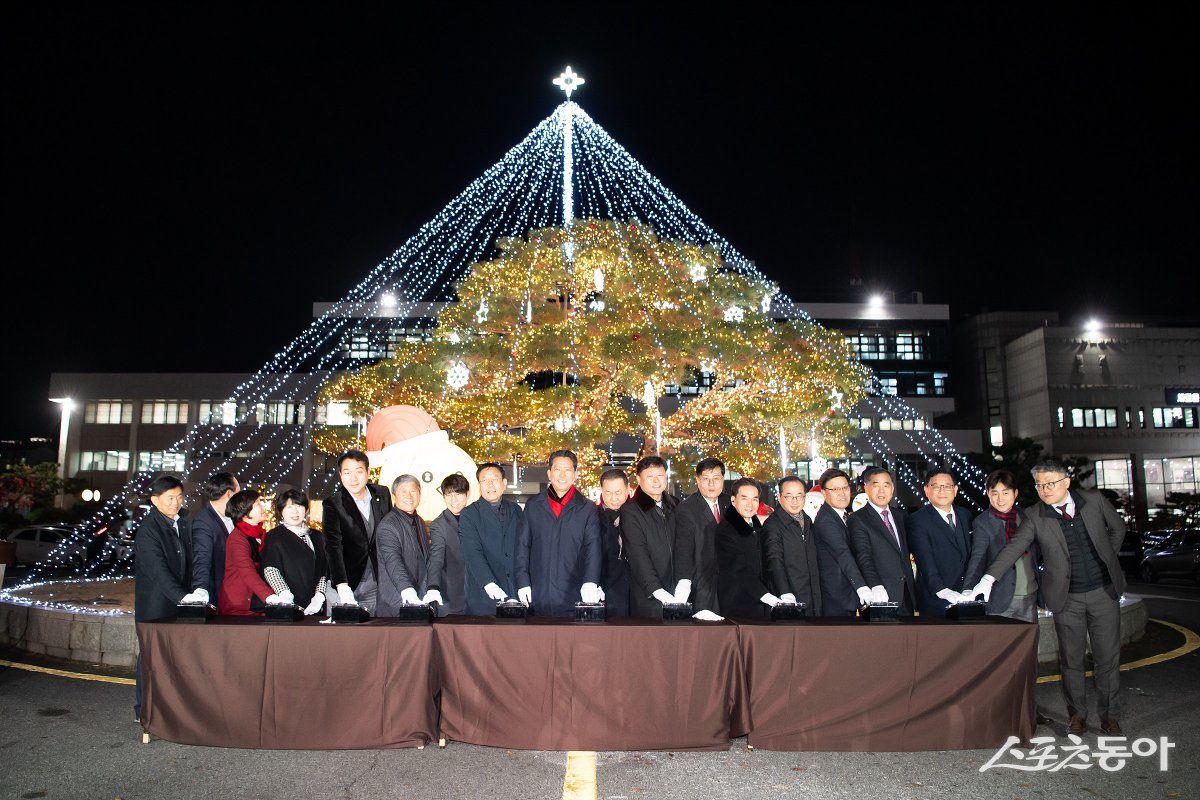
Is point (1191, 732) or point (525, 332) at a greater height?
point (525, 332)

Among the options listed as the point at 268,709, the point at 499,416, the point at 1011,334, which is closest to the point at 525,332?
the point at 499,416

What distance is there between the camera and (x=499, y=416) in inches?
616

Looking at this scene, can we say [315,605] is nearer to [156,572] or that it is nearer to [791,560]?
[156,572]

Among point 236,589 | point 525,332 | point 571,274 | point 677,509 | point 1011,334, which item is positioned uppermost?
point 1011,334

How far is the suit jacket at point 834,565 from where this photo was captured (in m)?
6.08

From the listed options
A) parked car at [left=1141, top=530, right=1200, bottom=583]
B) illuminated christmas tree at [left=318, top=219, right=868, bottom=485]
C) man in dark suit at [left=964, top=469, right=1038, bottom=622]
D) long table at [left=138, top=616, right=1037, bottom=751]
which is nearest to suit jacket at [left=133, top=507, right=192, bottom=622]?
long table at [left=138, top=616, right=1037, bottom=751]

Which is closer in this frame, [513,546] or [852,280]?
[513,546]

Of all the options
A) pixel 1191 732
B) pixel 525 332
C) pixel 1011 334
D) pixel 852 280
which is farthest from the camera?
pixel 852 280

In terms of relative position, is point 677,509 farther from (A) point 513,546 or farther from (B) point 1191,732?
(B) point 1191,732

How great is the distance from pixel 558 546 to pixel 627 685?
138 cm

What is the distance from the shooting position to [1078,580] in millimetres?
5641

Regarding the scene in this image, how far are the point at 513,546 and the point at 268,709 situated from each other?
81.7 inches

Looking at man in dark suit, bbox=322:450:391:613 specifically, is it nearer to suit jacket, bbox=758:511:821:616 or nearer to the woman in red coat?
the woman in red coat

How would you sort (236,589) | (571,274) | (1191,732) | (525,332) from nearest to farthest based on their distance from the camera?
1. (1191,732)
2. (236,589)
3. (525,332)
4. (571,274)
